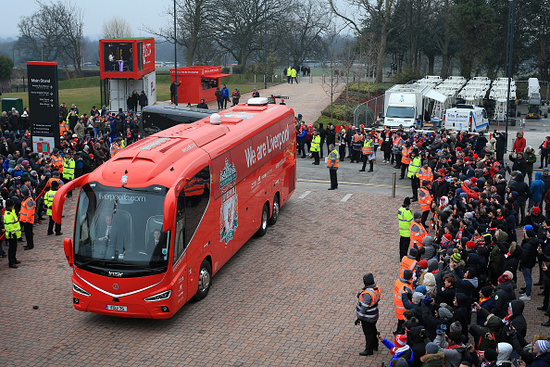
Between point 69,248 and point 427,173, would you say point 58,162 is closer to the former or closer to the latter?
point 69,248

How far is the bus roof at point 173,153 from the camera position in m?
13.5

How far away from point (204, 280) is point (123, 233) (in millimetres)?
2670

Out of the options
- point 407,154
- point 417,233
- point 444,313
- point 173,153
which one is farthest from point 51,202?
point 407,154

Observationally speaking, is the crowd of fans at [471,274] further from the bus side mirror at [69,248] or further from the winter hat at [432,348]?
the bus side mirror at [69,248]

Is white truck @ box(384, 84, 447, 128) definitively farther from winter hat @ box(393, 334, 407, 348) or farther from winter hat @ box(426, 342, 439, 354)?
winter hat @ box(426, 342, 439, 354)

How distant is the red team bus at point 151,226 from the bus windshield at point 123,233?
0.02 metres

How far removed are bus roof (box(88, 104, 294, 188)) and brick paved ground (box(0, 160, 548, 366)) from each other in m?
3.14

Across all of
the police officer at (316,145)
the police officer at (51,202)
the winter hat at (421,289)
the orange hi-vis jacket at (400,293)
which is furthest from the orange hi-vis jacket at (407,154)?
the winter hat at (421,289)

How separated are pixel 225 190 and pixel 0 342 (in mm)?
6172

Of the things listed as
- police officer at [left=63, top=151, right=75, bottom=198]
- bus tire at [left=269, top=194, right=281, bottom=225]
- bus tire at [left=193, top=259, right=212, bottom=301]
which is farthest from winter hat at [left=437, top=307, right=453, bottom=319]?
police officer at [left=63, top=151, right=75, bottom=198]

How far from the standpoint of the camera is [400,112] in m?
39.4

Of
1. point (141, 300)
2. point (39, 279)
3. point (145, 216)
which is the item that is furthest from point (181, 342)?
point (39, 279)

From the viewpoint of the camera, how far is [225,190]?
52.7ft

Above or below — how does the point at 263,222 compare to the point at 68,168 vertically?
below
